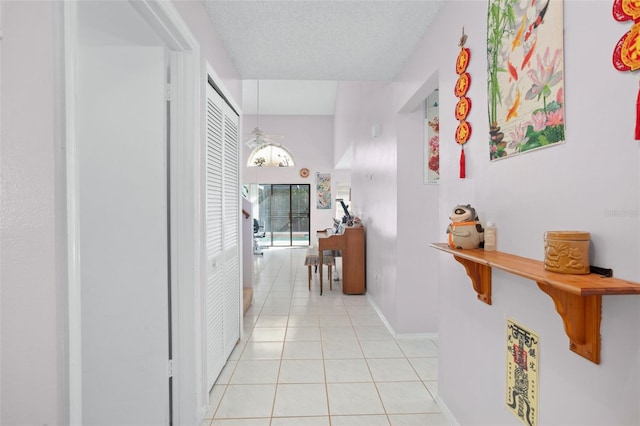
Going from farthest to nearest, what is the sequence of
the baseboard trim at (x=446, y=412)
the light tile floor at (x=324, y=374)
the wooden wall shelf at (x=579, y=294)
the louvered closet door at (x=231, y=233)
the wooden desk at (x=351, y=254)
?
the wooden desk at (x=351, y=254) → the louvered closet door at (x=231, y=233) → the light tile floor at (x=324, y=374) → the baseboard trim at (x=446, y=412) → the wooden wall shelf at (x=579, y=294)

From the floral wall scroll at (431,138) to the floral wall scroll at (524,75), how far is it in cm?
151

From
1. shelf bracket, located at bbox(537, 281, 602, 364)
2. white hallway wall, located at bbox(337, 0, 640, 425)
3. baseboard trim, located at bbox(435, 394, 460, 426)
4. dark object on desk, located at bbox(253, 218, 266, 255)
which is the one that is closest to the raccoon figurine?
white hallway wall, located at bbox(337, 0, 640, 425)

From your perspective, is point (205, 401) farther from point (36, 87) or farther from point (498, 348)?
point (36, 87)

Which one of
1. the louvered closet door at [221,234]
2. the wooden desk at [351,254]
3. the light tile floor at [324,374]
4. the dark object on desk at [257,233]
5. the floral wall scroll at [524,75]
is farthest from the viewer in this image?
the dark object on desk at [257,233]

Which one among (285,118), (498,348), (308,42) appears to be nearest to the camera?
(498,348)

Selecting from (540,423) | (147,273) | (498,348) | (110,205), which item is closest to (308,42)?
(110,205)

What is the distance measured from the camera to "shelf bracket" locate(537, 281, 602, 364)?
2.77 ft

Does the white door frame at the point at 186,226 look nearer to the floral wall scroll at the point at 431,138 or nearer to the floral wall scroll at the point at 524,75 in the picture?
the floral wall scroll at the point at 524,75

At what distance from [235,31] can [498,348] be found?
241cm

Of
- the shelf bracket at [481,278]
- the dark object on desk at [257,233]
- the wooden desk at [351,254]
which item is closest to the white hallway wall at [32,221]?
the shelf bracket at [481,278]

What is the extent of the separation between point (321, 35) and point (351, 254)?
9.48ft

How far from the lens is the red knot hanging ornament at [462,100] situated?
1.56 metres

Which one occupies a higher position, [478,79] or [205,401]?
[478,79]

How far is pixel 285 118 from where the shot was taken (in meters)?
8.82
